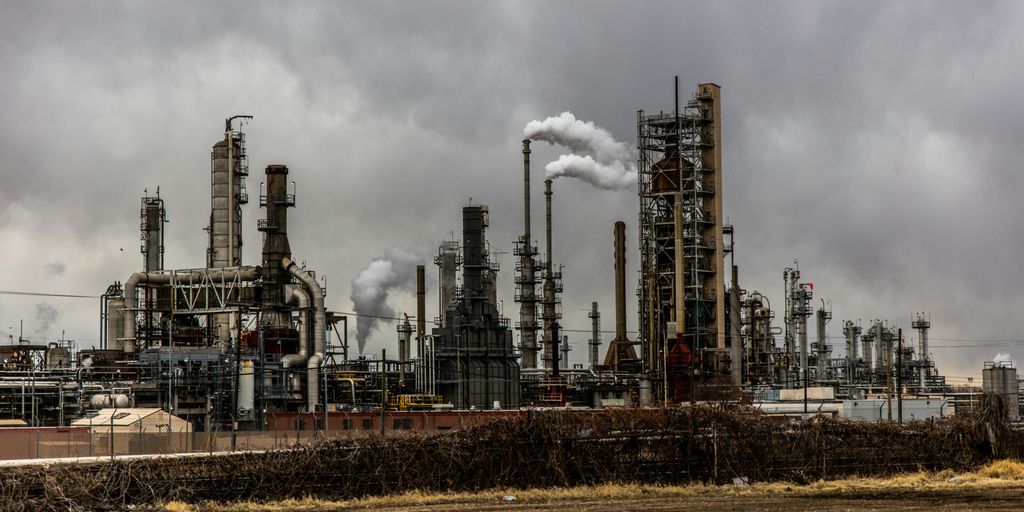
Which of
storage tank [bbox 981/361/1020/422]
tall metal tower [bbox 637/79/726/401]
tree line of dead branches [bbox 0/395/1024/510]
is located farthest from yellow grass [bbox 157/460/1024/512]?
tall metal tower [bbox 637/79/726/401]

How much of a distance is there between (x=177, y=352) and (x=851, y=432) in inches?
1473

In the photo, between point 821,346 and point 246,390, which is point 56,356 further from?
point 821,346

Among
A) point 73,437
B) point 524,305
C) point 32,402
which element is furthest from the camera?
point 524,305

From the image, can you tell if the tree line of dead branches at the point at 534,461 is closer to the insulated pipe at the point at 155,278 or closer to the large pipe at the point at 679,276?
the large pipe at the point at 679,276

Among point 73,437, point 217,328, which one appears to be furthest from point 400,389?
point 73,437

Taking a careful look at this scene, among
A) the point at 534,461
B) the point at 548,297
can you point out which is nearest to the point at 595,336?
the point at 548,297

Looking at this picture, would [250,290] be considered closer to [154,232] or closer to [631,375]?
[154,232]

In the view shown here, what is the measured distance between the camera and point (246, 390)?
6719 cm

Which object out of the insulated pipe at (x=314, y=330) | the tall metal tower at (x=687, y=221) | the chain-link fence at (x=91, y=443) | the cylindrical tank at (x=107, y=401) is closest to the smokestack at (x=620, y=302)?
the tall metal tower at (x=687, y=221)

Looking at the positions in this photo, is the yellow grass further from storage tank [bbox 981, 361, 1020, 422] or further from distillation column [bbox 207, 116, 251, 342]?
distillation column [bbox 207, 116, 251, 342]

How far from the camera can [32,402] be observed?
209 ft

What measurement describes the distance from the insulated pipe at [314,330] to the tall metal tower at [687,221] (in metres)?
20.0

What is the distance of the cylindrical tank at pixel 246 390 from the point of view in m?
66.9

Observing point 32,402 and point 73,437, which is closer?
point 73,437
